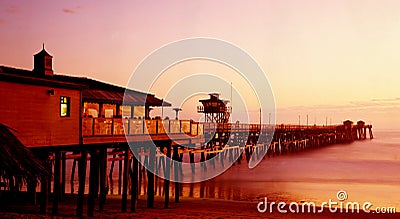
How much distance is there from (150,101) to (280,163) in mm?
31896

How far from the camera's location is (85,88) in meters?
19.3

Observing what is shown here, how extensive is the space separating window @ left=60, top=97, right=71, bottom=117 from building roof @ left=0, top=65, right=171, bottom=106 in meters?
0.51

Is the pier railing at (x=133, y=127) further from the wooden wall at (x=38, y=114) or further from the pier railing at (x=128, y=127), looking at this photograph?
the wooden wall at (x=38, y=114)

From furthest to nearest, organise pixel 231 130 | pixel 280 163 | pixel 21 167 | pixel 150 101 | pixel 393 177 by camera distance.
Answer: pixel 280 163
pixel 231 130
pixel 393 177
pixel 150 101
pixel 21 167

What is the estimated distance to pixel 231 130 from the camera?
170 feet

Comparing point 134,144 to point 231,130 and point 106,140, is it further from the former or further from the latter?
point 231,130

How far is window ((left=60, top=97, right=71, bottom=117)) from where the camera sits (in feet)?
59.0

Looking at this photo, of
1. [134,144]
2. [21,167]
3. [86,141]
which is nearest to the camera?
[21,167]

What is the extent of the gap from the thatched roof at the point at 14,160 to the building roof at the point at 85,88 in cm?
289

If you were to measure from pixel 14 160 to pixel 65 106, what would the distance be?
208 inches

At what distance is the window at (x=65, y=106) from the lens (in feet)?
59.0

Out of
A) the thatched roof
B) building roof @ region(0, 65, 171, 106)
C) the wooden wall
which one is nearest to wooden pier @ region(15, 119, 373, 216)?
the wooden wall

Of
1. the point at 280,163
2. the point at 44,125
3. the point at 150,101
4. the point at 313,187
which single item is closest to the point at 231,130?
the point at 280,163

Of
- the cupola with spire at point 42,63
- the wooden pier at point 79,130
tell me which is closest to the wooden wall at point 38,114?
the wooden pier at point 79,130
